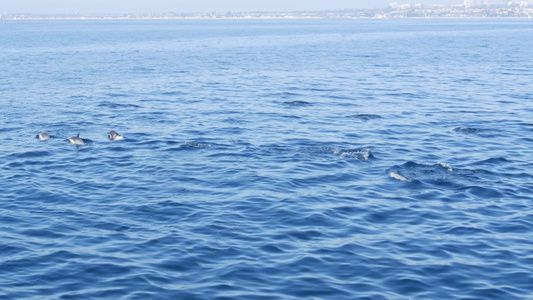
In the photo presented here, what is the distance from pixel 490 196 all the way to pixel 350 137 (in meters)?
10.9

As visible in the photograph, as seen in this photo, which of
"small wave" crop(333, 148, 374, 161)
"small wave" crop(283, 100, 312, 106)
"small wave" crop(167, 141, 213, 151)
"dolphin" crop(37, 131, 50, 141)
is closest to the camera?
"small wave" crop(333, 148, 374, 161)

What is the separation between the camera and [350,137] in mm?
34000

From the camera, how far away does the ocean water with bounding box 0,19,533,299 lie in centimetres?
1720

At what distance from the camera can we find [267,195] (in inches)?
962

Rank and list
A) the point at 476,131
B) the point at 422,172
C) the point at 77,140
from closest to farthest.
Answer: the point at 422,172, the point at 77,140, the point at 476,131

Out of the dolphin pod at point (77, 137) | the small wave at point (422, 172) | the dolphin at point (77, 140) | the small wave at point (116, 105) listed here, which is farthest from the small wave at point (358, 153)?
the small wave at point (116, 105)

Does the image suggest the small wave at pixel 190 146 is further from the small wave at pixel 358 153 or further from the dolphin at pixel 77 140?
the small wave at pixel 358 153

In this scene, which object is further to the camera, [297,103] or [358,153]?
[297,103]

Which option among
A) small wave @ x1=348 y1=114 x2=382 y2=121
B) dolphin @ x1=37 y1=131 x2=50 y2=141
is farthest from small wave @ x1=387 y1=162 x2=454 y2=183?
dolphin @ x1=37 y1=131 x2=50 y2=141

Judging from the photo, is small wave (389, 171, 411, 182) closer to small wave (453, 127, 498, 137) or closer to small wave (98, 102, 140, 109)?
small wave (453, 127, 498, 137)

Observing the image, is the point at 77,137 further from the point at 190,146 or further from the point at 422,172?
the point at 422,172

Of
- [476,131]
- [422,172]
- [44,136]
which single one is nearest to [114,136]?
[44,136]

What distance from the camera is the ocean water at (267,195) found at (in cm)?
1720

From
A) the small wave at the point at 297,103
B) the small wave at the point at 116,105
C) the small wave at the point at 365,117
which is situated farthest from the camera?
the small wave at the point at 297,103
